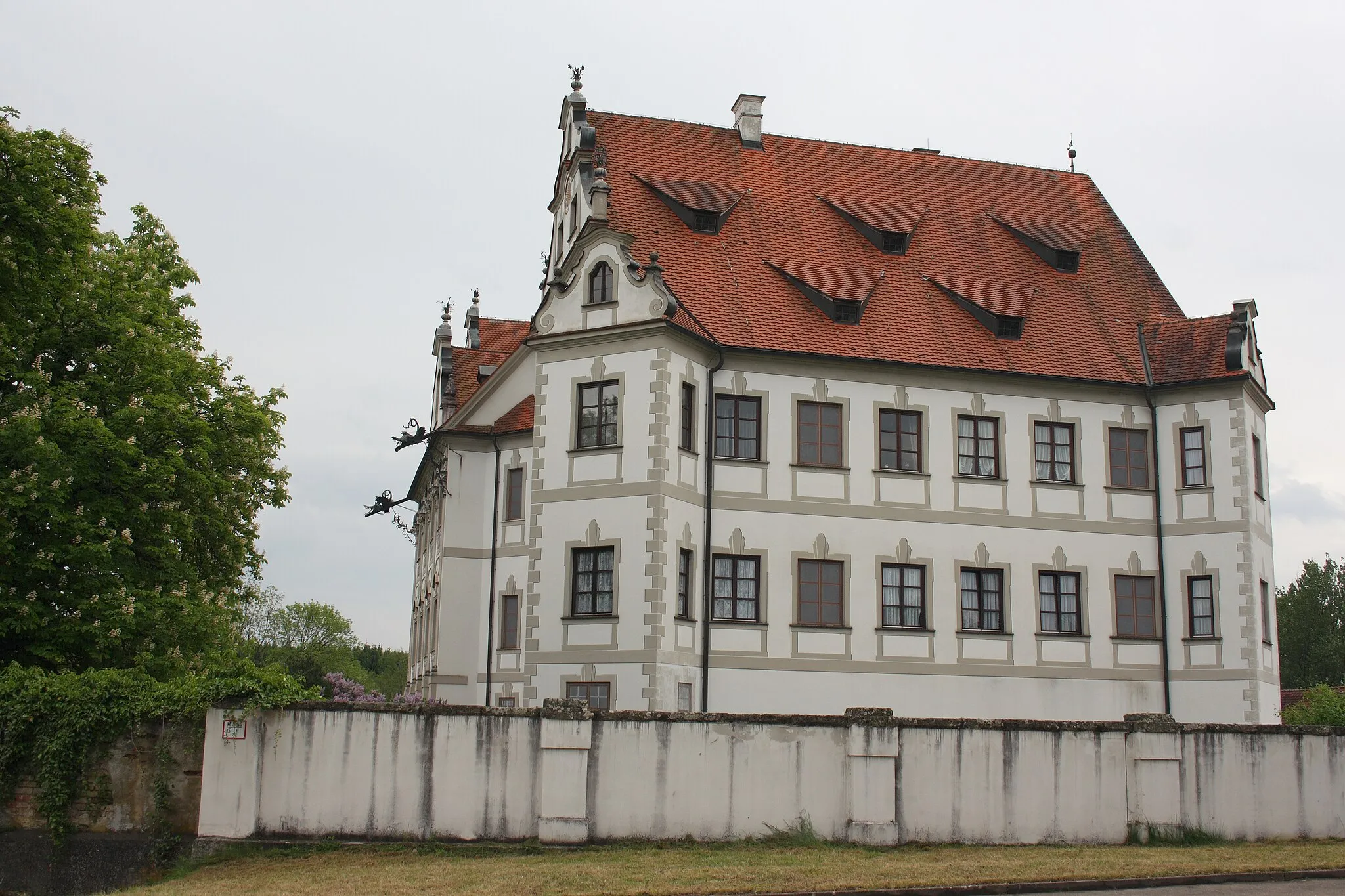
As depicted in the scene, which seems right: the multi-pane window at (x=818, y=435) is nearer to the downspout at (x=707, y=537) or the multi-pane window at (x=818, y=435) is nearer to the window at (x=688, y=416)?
the downspout at (x=707, y=537)

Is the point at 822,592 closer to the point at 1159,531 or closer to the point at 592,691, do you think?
the point at 592,691

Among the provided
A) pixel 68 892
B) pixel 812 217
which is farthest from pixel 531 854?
pixel 812 217

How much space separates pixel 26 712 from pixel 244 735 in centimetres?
307

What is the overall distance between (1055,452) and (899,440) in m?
3.85

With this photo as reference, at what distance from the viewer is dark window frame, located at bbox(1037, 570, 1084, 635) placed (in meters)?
32.5

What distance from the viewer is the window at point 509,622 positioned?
34.4 metres

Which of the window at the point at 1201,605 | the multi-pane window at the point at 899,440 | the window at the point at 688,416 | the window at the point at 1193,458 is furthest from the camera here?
the window at the point at 1193,458

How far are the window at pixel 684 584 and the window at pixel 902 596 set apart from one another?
4.56 metres

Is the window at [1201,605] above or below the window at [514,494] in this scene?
below

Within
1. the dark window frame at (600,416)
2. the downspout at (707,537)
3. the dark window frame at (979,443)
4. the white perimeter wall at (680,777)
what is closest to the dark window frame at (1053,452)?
the dark window frame at (979,443)

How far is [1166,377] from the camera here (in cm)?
3400

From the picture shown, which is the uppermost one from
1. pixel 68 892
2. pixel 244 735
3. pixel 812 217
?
pixel 812 217

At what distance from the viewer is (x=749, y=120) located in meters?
37.7

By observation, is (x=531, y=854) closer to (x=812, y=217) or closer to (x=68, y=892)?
(x=68, y=892)
